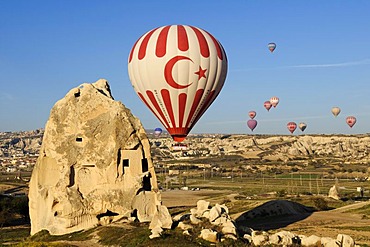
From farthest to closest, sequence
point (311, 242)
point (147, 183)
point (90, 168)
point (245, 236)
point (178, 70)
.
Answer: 1. point (178, 70)
2. point (147, 183)
3. point (90, 168)
4. point (245, 236)
5. point (311, 242)

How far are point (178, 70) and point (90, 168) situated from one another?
848 cm

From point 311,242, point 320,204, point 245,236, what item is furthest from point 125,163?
point 320,204

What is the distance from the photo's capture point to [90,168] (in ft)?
96.3

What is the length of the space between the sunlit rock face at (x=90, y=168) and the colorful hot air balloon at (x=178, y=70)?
13.8 feet

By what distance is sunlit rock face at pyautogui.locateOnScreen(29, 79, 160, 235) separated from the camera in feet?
94.4

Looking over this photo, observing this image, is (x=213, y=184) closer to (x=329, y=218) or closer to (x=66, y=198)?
(x=329, y=218)

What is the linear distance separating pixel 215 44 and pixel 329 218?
17118mm

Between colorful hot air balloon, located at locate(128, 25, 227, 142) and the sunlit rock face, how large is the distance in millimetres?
4194

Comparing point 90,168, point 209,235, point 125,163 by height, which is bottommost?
point 209,235

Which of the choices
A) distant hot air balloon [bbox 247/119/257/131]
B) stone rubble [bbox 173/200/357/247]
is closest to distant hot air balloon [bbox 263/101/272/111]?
distant hot air balloon [bbox 247/119/257/131]

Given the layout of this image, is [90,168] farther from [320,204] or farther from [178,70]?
[320,204]

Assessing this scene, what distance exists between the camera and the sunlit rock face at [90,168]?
28.8 m

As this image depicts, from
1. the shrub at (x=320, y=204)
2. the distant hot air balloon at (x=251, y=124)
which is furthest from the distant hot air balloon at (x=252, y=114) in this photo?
the shrub at (x=320, y=204)

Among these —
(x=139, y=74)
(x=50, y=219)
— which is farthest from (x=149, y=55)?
(x=50, y=219)
